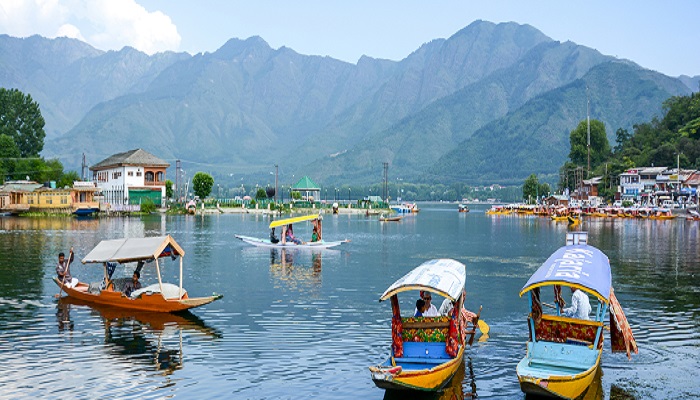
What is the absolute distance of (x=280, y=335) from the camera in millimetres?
26453

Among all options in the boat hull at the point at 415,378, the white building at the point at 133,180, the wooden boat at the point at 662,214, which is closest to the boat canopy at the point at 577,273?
the boat hull at the point at 415,378

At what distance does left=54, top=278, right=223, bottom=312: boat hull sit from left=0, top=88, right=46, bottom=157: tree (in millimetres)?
125764

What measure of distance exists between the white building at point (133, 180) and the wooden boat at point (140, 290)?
338 ft

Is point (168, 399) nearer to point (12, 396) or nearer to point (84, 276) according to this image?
point (12, 396)

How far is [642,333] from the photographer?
27234 millimetres

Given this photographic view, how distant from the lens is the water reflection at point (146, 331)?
2291 centimetres

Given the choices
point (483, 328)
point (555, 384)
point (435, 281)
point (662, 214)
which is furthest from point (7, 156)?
point (555, 384)

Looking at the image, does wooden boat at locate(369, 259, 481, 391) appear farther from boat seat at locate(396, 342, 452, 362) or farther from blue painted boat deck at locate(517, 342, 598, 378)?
blue painted boat deck at locate(517, 342, 598, 378)

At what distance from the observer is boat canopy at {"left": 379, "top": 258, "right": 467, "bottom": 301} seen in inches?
777

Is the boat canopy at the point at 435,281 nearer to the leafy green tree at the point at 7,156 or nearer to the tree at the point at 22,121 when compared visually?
the leafy green tree at the point at 7,156

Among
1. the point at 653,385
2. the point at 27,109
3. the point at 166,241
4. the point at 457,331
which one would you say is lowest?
the point at 653,385

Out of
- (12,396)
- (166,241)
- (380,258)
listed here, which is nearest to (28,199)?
(380,258)

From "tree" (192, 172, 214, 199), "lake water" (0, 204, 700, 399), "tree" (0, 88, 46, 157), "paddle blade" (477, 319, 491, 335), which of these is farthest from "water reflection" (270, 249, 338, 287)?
"tree" (0, 88, 46, 157)

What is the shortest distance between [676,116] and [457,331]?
581 feet
